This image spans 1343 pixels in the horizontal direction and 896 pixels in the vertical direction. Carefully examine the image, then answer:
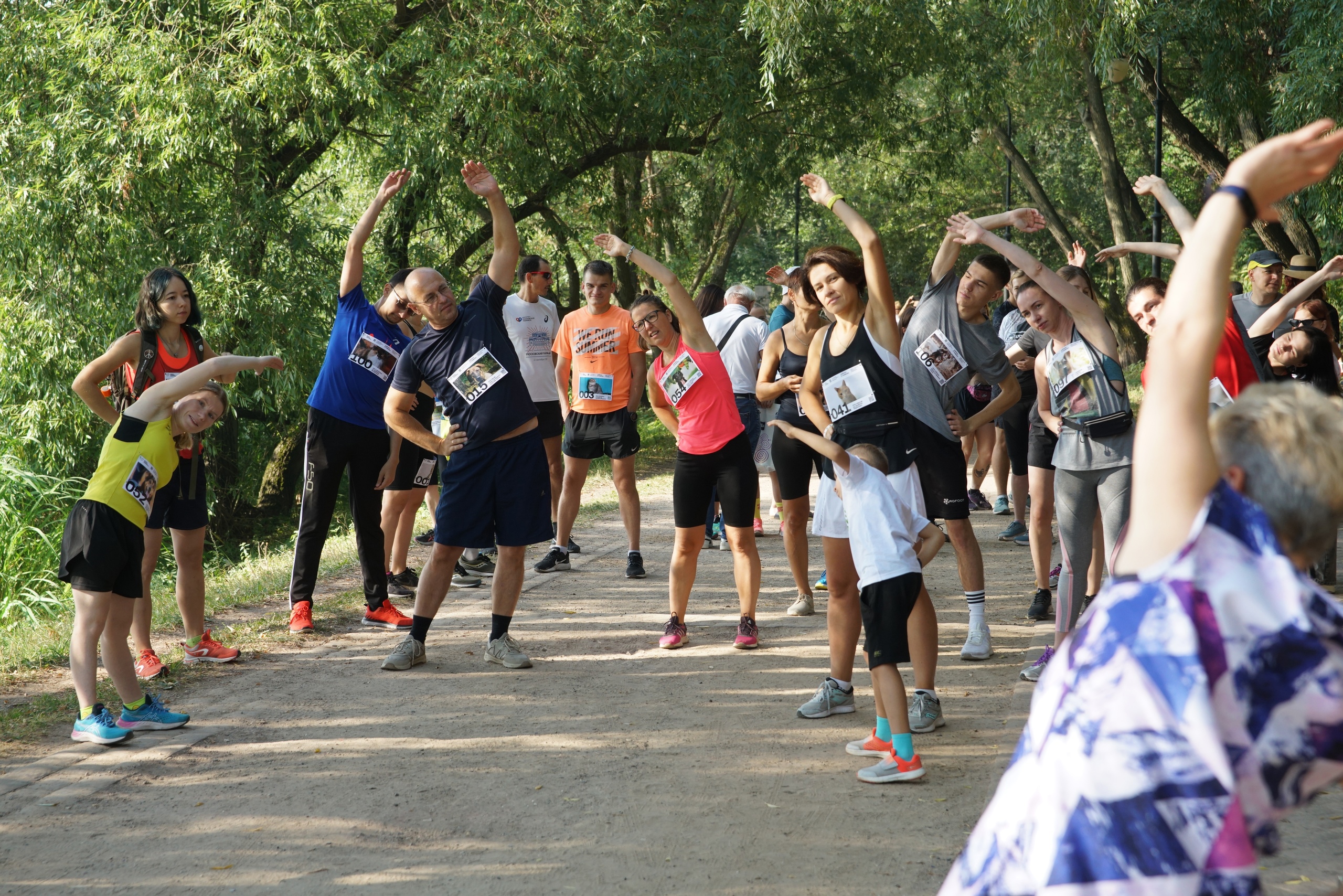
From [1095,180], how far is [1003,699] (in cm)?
3375

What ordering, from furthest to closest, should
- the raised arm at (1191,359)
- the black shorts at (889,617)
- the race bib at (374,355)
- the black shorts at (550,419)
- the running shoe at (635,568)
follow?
the black shorts at (550,419) < the running shoe at (635,568) < the race bib at (374,355) < the black shorts at (889,617) < the raised arm at (1191,359)

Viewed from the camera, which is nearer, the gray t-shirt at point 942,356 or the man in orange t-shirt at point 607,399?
the gray t-shirt at point 942,356

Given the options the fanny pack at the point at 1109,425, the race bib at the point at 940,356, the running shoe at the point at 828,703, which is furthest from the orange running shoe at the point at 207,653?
the fanny pack at the point at 1109,425

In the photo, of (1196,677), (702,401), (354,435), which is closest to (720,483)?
(702,401)

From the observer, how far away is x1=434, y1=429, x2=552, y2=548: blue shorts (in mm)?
5848

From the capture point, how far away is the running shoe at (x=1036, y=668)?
5.43 metres

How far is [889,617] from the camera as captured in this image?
4.25m

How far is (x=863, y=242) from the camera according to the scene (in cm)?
466

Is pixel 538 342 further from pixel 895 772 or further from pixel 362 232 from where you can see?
pixel 895 772

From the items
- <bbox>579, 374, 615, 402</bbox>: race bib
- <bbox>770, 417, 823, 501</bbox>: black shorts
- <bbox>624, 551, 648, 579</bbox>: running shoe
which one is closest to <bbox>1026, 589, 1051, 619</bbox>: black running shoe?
<bbox>770, 417, 823, 501</bbox>: black shorts

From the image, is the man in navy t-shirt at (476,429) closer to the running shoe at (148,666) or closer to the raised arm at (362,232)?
the raised arm at (362,232)

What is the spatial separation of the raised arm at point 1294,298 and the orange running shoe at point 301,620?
5787 millimetres

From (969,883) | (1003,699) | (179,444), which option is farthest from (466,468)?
(969,883)

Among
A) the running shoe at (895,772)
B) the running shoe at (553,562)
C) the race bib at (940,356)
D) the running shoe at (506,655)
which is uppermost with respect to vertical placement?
the race bib at (940,356)
